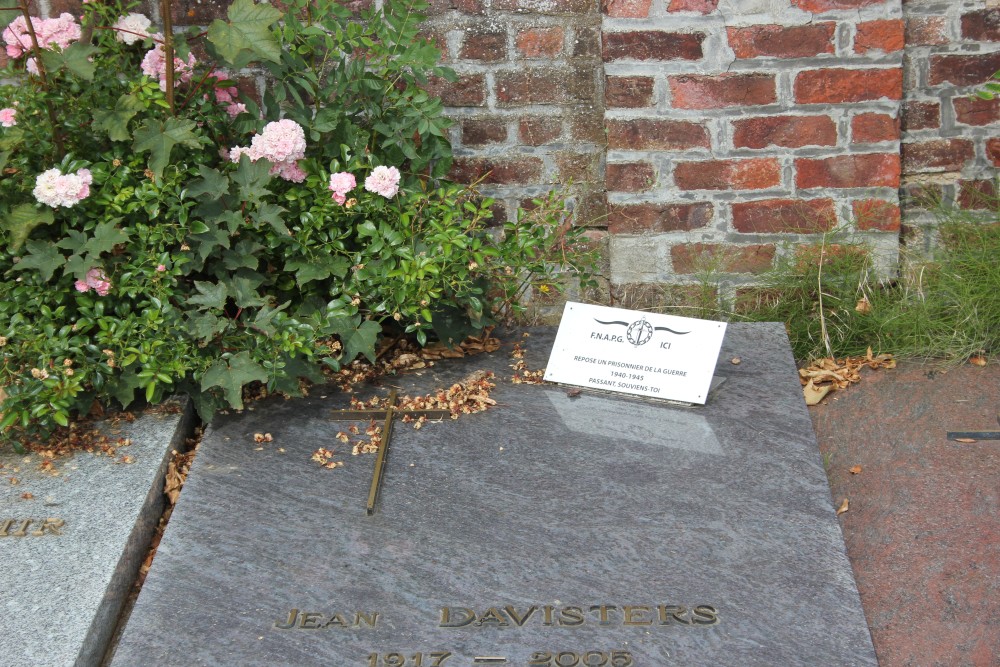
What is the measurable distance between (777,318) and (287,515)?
4.69ft

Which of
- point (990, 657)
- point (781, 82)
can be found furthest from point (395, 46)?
point (990, 657)

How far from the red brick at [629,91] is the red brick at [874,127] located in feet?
1.74

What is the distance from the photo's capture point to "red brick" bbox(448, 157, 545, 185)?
9.18 feet

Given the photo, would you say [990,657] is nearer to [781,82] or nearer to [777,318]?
[777,318]

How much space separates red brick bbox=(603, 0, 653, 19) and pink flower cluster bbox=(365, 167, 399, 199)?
0.72 meters

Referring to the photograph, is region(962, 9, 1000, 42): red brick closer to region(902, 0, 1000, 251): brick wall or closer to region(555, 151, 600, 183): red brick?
region(902, 0, 1000, 251): brick wall

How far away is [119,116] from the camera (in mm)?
2205

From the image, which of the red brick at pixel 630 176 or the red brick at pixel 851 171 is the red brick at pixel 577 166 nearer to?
the red brick at pixel 630 176

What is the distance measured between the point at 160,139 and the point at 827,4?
164 cm

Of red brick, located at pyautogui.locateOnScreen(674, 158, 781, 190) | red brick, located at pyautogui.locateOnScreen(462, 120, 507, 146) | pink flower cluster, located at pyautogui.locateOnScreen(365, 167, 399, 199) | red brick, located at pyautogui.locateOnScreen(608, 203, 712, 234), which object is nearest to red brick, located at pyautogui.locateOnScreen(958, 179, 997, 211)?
red brick, located at pyautogui.locateOnScreen(674, 158, 781, 190)

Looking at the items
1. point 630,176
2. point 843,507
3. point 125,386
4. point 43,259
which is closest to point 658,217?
point 630,176

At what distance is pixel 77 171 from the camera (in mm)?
2174

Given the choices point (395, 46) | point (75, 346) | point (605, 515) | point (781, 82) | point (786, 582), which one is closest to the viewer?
point (786, 582)

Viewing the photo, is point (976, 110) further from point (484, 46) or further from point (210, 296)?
point (210, 296)
